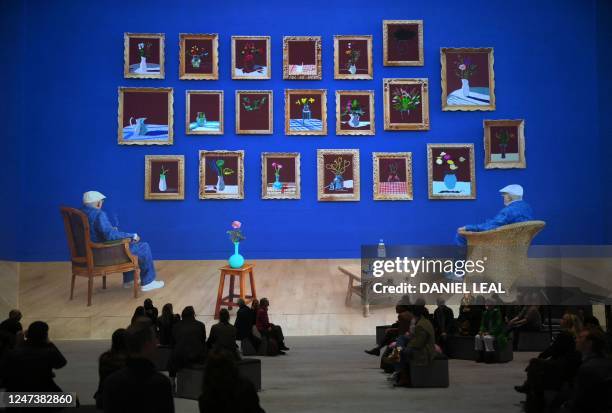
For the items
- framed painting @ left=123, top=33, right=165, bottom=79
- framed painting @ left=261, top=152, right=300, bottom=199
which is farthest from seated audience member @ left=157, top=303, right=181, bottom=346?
framed painting @ left=123, top=33, right=165, bottom=79

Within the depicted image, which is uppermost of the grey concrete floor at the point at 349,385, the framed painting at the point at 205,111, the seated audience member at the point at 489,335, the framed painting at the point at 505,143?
the framed painting at the point at 205,111

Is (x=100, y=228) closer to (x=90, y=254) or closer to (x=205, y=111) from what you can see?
(x=90, y=254)

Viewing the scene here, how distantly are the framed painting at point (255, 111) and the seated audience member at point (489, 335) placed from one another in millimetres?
7726

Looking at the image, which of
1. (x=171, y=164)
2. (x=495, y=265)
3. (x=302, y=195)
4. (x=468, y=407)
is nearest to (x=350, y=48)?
(x=302, y=195)

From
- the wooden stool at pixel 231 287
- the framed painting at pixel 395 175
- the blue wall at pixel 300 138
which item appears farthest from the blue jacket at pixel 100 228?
the framed painting at pixel 395 175

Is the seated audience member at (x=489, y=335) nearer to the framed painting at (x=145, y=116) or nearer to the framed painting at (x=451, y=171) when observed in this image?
the framed painting at (x=451, y=171)

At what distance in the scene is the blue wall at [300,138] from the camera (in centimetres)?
1523

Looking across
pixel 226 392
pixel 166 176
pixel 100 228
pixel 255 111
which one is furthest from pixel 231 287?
pixel 226 392

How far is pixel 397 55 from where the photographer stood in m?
15.6

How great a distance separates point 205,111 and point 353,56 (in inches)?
138

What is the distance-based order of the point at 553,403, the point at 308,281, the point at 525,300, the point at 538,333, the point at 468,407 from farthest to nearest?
the point at 308,281 < the point at 525,300 < the point at 538,333 < the point at 468,407 < the point at 553,403

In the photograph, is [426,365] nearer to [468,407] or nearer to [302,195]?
[468,407]

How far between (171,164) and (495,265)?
7.20m

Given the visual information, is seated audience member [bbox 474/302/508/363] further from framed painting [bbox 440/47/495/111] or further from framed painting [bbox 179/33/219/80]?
framed painting [bbox 179/33/219/80]
